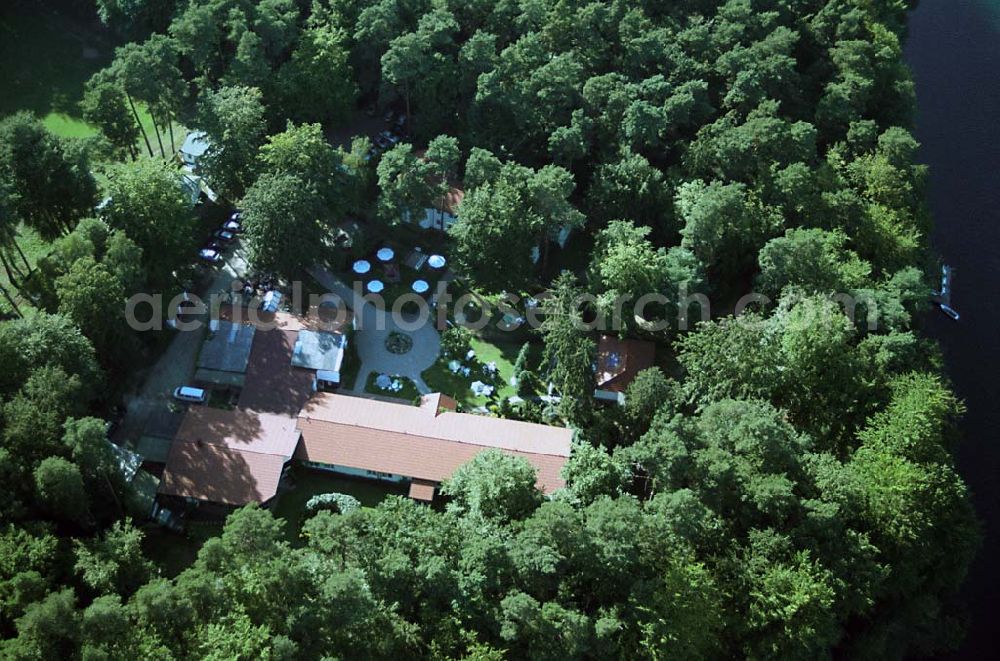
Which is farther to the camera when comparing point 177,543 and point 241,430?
point 241,430

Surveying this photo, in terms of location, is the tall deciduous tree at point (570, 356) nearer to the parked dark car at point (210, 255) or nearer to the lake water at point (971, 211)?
the parked dark car at point (210, 255)

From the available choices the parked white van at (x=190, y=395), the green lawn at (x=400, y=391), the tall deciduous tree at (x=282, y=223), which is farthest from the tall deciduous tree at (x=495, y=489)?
the tall deciduous tree at (x=282, y=223)

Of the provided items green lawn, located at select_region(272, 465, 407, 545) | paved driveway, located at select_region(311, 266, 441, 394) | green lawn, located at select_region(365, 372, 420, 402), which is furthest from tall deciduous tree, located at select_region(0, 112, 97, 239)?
green lawn, located at select_region(272, 465, 407, 545)

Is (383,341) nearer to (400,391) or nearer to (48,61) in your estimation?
(400,391)

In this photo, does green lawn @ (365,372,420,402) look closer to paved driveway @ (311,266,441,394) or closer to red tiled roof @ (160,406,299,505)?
paved driveway @ (311,266,441,394)

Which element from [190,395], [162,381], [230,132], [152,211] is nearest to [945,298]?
[230,132]

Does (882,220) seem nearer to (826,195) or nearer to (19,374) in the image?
(826,195)

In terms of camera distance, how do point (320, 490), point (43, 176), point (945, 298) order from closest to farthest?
point (320, 490) → point (43, 176) → point (945, 298)

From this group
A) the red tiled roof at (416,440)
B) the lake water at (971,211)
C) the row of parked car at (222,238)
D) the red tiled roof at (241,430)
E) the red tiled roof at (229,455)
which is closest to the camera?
the red tiled roof at (229,455)
